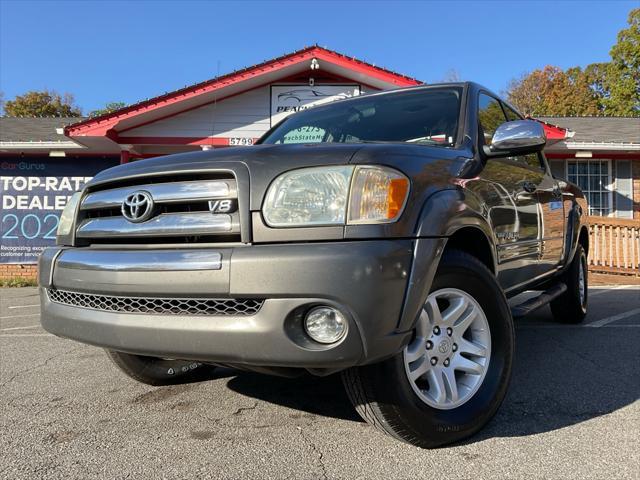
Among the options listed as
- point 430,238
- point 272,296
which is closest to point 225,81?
point 430,238

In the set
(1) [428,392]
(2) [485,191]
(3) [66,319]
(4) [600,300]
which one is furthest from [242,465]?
(4) [600,300]

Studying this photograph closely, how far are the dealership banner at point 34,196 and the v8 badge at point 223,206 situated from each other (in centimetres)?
1015

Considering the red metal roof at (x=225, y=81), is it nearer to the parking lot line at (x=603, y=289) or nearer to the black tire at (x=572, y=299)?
the parking lot line at (x=603, y=289)

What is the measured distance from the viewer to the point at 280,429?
251cm

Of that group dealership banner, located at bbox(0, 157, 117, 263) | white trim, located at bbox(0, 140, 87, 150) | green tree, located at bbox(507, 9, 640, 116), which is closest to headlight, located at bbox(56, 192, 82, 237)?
white trim, located at bbox(0, 140, 87, 150)

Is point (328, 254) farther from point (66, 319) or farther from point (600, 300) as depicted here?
point (600, 300)

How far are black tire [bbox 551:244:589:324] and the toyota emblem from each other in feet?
13.4

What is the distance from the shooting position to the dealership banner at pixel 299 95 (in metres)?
10.0

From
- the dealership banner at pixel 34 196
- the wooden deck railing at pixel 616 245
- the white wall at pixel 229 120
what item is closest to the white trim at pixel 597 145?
the wooden deck railing at pixel 616 245

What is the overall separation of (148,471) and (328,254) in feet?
3.91

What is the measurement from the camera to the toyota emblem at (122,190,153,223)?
2260mm

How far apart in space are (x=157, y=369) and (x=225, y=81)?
7296 millimetres

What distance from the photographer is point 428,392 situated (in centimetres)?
229

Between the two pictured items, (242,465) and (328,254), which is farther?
(242,465)
